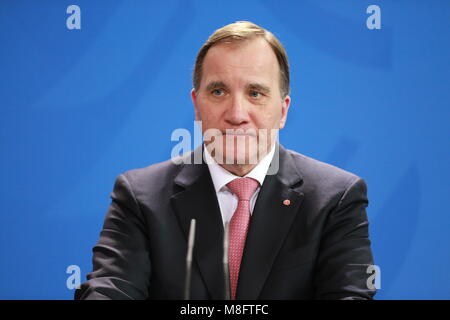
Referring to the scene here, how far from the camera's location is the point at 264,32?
1.94 m

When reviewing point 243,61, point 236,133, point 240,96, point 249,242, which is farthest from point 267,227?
point 243,61

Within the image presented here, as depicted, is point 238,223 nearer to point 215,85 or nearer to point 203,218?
point 203,218

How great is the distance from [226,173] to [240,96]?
28cm

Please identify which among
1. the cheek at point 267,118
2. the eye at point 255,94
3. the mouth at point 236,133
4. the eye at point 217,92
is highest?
the eye at point 217,92

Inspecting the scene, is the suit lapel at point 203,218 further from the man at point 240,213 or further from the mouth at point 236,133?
the mouth at point 236,133

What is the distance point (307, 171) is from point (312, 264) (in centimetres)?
37

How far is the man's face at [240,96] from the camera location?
186 centimetres

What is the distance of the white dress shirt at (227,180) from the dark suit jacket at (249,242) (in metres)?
0.03

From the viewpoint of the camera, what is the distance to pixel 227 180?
1.93 metres

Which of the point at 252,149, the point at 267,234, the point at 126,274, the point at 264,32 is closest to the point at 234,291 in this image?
the point at 267,234

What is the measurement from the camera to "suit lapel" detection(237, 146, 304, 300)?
175 centimetres

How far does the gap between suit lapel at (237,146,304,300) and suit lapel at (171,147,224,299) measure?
86mm

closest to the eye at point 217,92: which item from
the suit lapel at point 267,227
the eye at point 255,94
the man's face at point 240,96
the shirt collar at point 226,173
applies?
the man's face at point 240,96
